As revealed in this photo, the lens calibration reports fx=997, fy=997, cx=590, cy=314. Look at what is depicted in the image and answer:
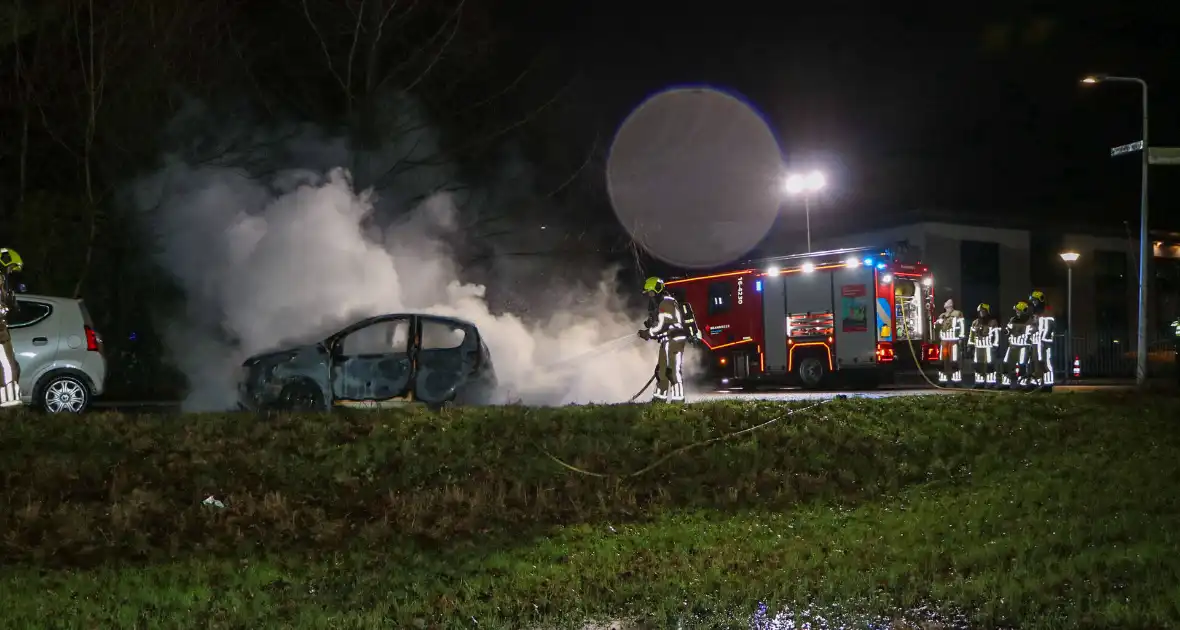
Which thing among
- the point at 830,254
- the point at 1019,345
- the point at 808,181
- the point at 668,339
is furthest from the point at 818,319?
the point at 668,339

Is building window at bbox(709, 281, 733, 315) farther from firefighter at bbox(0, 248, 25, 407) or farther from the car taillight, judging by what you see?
firefighter at bbox(0, 248, 25, 407)

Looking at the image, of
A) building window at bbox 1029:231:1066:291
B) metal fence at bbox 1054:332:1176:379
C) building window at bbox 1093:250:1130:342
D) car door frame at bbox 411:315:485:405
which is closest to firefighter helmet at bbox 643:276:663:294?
car door frame at bbox 411:315:485:405

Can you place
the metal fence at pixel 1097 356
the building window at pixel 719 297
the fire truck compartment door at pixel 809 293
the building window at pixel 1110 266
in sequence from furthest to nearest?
1. the building window at pixel 1110 266
2. the metal fence at pixel 1097 356
3. the building window at pixel 719 297
4. the fire truck compartment door at pixel 809 293

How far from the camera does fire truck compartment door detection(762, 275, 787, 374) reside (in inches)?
850

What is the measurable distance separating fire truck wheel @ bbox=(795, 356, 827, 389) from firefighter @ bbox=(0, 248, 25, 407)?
14891mm

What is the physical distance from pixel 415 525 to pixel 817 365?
14599 millimetres

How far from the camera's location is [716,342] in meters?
22.8

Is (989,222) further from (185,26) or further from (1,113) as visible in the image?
(1,113)

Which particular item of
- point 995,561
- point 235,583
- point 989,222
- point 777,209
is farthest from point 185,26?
point 989,222

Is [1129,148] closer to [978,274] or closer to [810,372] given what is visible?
[810,372]

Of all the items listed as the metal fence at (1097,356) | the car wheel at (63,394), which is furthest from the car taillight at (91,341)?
the metal fence at (1097,356)

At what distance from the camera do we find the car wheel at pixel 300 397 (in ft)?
40.5

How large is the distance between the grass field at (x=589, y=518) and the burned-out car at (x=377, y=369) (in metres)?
1.36

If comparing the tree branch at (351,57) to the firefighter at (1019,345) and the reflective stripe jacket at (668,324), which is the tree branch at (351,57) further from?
the firefighter at (1019,345)
